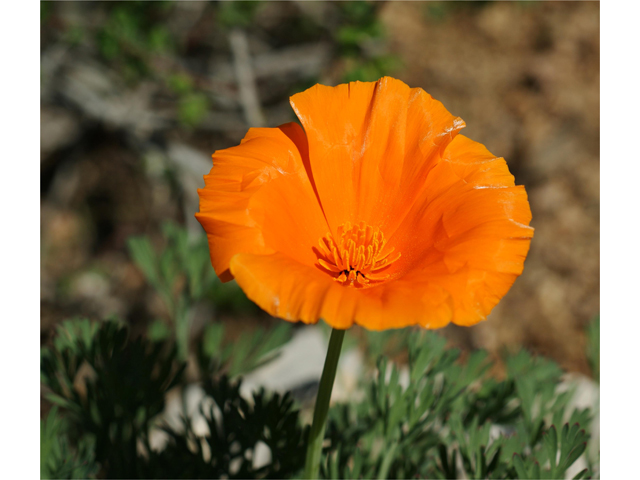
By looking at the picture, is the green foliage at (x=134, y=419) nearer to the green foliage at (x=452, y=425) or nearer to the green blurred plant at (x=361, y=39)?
the green foliage at (x=452, y=425)

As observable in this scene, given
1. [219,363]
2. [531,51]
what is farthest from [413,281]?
[531,51]

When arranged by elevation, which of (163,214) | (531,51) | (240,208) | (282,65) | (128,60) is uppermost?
(531,51)

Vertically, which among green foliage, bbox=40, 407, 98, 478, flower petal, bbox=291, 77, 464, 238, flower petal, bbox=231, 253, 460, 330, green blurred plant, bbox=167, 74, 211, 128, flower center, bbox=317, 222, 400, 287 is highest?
green blurred plant, bbox=167, 74, 211, 128

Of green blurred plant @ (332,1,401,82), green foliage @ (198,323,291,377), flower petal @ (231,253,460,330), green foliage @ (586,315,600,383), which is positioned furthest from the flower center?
green blurred plant @ (332,1,401,82)

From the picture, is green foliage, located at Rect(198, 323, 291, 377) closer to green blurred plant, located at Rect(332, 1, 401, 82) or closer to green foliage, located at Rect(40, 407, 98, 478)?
green foliage, located at Rect(40, 407, 98, 478)

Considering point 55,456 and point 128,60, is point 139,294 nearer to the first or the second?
point 128,60

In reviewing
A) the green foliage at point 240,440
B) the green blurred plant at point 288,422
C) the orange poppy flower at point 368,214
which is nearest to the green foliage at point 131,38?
the green blurred plant at point 288,422

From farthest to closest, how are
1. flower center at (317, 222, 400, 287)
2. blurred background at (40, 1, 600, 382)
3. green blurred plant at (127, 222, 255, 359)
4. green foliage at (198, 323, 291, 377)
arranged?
blurred background at (40, 1, 600, 382) < green blurred plant at (127, 222, 255, 359) < green foliage at (198, 323, 291, 377) < flower center at (317, 222, 400, 287)

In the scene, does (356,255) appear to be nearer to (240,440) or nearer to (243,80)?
(240,440)
